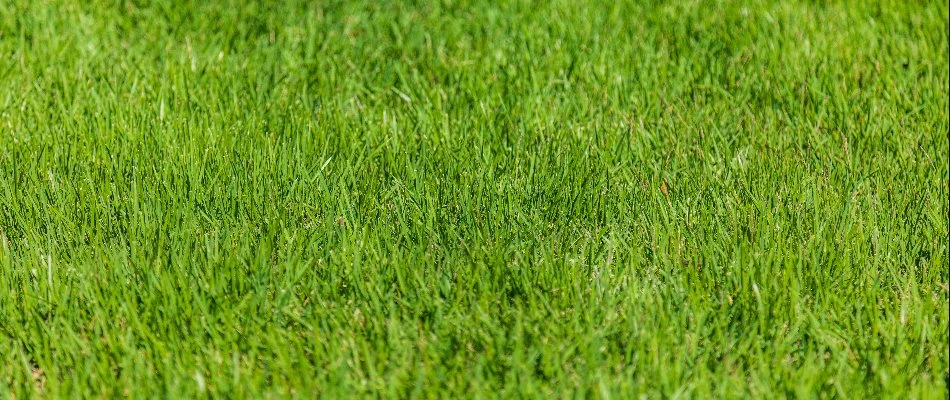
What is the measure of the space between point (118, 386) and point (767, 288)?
4.45 feet


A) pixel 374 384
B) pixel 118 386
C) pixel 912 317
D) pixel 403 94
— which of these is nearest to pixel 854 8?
pixel 403 94

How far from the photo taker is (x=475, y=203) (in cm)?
290

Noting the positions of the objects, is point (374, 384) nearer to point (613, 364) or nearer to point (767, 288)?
point (613, 364)

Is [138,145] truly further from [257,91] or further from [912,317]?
[912,317]

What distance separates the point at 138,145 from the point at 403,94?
89cm

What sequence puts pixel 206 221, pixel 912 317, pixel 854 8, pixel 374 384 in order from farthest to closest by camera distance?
pixel 854 8 < pixel 206 221 < pixel 912 317 < pixel 374 384

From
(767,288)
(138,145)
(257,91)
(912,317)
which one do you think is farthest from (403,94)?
(912,317)

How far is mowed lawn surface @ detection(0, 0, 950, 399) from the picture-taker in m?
2.28

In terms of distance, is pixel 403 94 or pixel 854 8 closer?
pixel 403 94

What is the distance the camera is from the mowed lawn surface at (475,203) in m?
2.28

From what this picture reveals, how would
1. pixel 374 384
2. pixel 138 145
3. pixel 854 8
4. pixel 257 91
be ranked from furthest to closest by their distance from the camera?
1. pixel 854 8
2. pixel 257 91
3. pixel 138 145
4. pixel 374 384

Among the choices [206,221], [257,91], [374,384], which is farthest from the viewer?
[257,91]

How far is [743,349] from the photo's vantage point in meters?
2.30

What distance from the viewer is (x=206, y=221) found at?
9.32 ft
